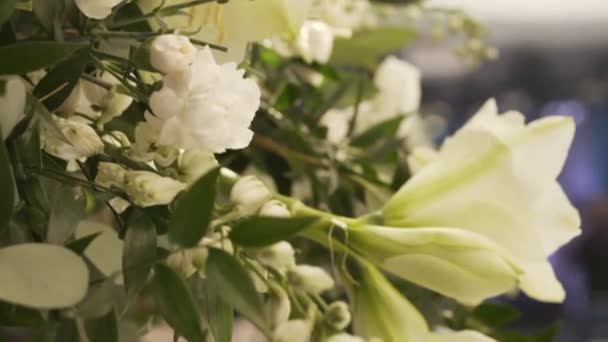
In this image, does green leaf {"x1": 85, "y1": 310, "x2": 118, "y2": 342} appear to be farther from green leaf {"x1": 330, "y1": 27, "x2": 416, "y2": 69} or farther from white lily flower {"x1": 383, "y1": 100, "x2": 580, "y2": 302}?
green leaf {"x1": 330, "y1": 27, "x2": 416, "y2": 69}

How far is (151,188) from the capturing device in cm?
29

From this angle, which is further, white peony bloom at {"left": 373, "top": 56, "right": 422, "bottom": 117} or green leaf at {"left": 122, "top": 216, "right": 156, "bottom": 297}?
white peony bloom at {"left": 373, "top": 56, "right": 422, "bottom": 117}

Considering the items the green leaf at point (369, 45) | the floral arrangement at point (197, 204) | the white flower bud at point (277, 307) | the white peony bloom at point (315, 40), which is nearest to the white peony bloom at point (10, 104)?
the floral arrangement at point (197, 204)

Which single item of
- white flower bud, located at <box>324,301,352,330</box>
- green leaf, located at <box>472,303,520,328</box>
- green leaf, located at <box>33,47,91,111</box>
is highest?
green leaf, located at <box>33,47,91,111</box>

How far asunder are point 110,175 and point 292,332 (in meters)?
0.08

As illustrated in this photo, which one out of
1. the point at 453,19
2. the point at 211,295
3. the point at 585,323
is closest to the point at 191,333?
the point at 211,295

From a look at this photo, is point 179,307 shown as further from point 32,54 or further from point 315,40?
point 315,40

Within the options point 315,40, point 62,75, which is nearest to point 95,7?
point 62,75

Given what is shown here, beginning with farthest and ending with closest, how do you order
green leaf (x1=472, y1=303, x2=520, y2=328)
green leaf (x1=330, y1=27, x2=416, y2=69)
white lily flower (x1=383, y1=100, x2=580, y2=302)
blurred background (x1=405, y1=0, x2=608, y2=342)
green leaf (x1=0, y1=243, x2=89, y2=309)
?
blurred background (x1=405, y1=0, x2=608, y2=342) < green leaf (x1=330, y1=27, x2=416, y2=69) < green leaf (x1=472, y1=303, x2=520, y2=328) < white lily flower (x1=383, y1=100, x2=580, y2=302) < green leaf (x1=0, y1=243, x2=89, y2=309)

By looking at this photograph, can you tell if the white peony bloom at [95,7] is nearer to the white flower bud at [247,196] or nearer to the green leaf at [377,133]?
the white flower bud at [247,196]

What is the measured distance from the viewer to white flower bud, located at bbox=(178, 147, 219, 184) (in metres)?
0.31

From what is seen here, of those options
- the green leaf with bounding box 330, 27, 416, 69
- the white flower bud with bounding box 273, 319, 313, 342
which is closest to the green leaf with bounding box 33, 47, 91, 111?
the white flower bud with bounding box 273, 319, 313, 342

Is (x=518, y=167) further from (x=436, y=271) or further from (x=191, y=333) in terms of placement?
(x=191, y=333)

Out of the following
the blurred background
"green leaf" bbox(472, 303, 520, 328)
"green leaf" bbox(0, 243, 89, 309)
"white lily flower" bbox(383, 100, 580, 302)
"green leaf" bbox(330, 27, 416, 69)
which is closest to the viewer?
"green leaf" bbox(0, 243, 89, 309)
